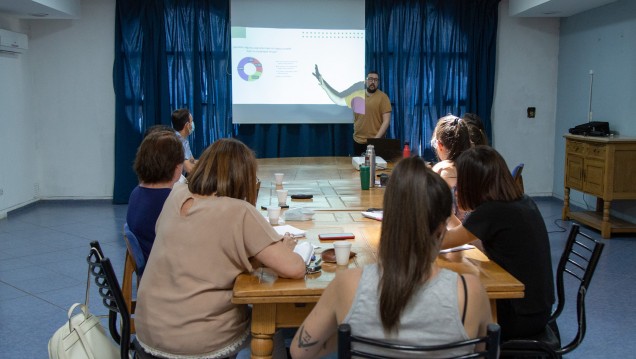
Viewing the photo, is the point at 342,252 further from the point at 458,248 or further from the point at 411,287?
the point at 411,287

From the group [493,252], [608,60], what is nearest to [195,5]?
[608,60]

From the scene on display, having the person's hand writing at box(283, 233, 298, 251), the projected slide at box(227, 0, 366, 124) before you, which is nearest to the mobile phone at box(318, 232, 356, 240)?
the person's hand writing at box(283, 233, 298, 251)

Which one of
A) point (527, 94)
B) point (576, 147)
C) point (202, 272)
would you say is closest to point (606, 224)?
point (576, 147)

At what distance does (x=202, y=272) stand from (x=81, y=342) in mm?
576

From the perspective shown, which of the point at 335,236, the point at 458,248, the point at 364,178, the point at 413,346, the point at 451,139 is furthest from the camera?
the point at 364,178

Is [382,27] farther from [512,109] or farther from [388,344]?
[388,344]

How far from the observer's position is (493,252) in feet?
7.24

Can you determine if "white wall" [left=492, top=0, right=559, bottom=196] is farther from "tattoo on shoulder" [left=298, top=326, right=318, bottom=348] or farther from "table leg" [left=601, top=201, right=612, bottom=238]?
"tattoo on shoulder" [left=298, top=326, right=318, bottom=348]

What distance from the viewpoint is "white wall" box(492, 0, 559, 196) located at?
7504mm

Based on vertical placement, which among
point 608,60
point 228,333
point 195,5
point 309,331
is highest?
point 195,5

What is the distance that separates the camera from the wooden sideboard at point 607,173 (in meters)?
5.41

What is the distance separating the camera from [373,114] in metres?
6.97

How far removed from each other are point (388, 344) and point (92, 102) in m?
6.74

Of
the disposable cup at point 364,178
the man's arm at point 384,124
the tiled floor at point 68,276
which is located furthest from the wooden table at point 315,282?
the man's arm at point 384,124
